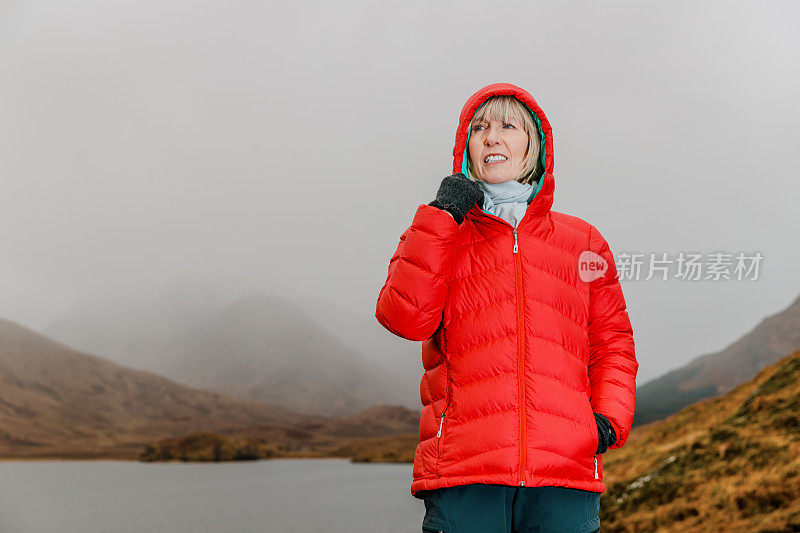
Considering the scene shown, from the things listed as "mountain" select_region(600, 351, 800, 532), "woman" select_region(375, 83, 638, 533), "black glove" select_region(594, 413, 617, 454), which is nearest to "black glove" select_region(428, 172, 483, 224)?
"woman" select_region(375, 83, 638, 533)

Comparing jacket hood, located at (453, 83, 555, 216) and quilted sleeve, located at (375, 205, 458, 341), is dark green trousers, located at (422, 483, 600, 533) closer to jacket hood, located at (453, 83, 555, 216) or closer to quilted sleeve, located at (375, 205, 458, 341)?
quilted sleeve, located at (375, 205, 458, 341)

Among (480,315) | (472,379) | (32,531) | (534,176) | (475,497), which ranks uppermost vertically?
(534,176)

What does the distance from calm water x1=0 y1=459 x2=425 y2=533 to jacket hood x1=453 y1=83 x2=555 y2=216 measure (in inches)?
1050

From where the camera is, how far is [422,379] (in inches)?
102

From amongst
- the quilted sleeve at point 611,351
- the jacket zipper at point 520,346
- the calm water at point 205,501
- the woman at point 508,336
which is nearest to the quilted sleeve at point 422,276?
the woman at point 508,336

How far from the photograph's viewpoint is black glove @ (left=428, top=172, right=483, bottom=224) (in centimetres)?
239

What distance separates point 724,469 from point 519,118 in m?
11.4

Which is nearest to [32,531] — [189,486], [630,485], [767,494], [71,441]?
[189,486]

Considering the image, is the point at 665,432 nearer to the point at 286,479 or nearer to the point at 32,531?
the point at 32,531

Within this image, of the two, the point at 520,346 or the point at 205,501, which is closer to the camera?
the point at 520,346

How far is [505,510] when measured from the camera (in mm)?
2213

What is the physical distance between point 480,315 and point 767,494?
9571 mm

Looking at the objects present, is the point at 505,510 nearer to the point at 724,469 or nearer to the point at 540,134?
the point at 540,134

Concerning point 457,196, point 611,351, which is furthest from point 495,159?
point 611,351
